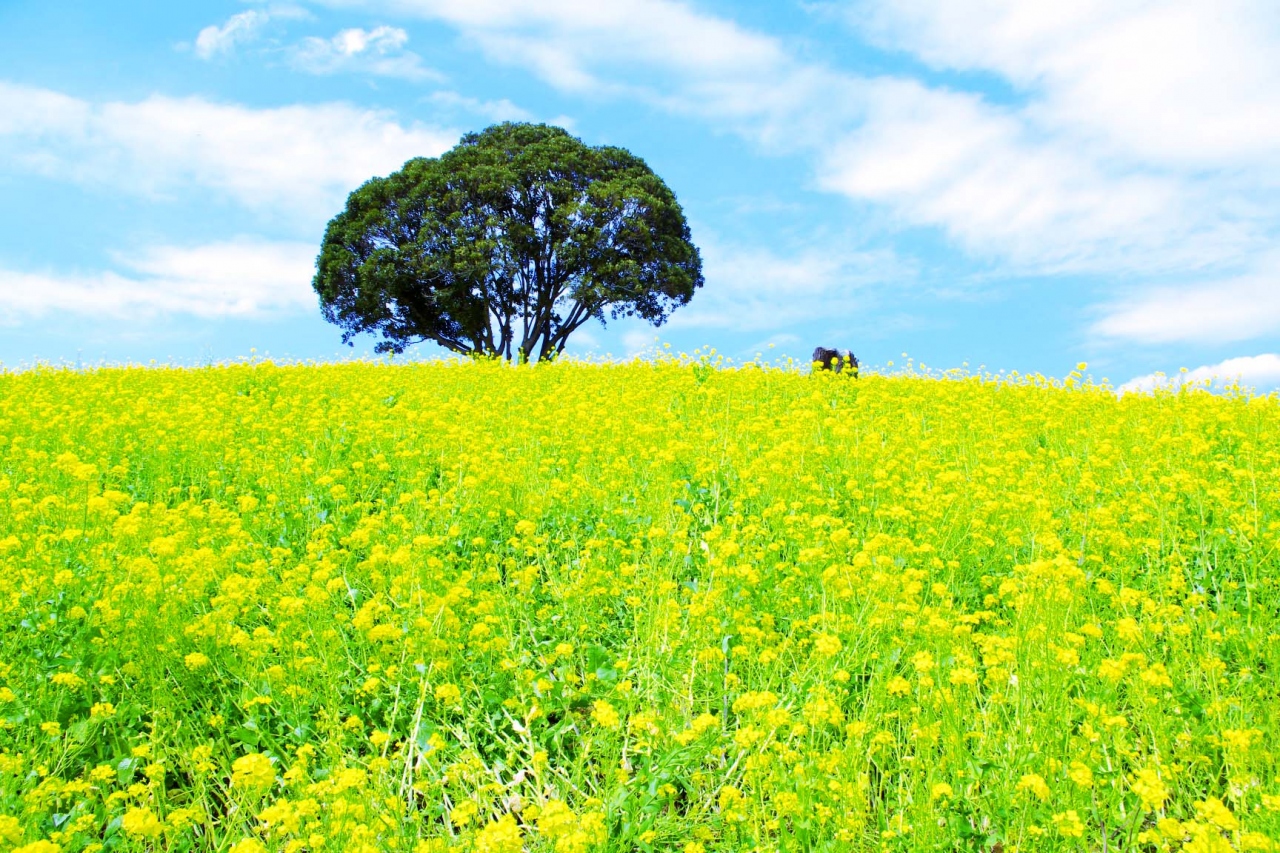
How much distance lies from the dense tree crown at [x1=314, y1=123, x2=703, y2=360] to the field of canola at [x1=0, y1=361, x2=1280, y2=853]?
22393 millimetres

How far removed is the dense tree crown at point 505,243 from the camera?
29.4m

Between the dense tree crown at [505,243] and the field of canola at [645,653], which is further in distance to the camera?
the dense tree crown at [505,243]

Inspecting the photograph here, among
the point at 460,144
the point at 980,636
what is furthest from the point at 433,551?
the point at 460,144

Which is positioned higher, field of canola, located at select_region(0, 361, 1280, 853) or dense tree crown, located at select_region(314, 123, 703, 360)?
dense tree crown, located at select_region(314, 123, 703, 360)

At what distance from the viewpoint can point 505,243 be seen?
29.2m

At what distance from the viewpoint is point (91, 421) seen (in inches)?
402

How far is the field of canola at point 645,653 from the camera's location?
3.20 meters

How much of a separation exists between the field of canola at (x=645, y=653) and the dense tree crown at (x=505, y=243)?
2239 centimetres

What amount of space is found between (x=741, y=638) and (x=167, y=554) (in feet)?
10.3

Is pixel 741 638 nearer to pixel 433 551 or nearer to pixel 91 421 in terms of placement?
pixel 433 551

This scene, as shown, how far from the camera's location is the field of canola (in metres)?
3.20

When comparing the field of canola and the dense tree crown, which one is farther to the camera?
the dense tree crown

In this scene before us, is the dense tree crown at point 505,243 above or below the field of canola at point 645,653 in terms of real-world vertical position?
above

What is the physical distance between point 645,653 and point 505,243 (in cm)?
2644
